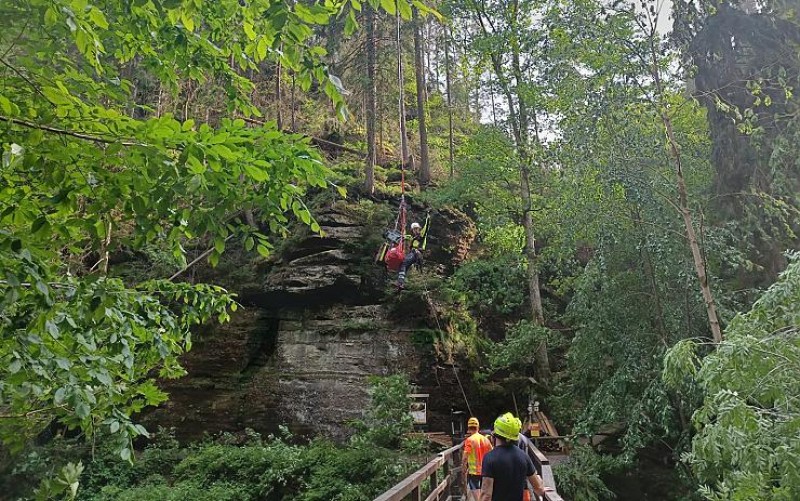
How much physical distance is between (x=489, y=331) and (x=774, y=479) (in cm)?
1089

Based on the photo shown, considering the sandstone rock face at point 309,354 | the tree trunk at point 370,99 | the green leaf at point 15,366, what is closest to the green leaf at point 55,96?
the green leaf at point 15,366

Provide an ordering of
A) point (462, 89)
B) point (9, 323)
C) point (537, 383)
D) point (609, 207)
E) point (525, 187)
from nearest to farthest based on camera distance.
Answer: point (9, 323)
point (609, 207)
point (537, 383)
point (525, 187)
point (462, 89)

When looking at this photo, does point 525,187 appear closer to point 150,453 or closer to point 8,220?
point 150,453

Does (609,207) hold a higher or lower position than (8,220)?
higher

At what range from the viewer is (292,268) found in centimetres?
1474

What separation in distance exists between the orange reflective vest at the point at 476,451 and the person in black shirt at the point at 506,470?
218cm

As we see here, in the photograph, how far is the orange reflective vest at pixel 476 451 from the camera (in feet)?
19.9

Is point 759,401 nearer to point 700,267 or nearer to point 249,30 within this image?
point 700,267

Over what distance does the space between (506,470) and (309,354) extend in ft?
34.8

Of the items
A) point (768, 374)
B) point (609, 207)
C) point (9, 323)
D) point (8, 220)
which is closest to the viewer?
point (9, 323)

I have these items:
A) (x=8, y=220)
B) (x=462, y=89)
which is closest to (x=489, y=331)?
(x=8, y=220)

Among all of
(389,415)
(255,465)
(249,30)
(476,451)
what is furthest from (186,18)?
(255,465)

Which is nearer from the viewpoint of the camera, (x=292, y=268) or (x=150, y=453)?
(x=150, y=453)

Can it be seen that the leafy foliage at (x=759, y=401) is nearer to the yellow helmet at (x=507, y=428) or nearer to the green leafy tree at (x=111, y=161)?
the yellow helmet at (x=507, y=428)
